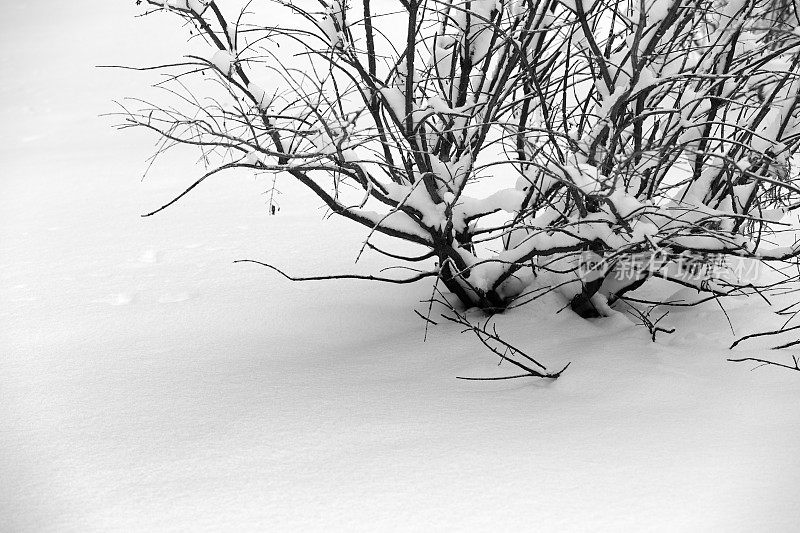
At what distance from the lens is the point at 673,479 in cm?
155

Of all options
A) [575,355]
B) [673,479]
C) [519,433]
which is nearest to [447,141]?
[575,355]

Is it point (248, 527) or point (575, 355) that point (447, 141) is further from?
point (248, 527)

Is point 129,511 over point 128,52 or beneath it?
beneath

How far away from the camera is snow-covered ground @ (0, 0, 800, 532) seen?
152cm

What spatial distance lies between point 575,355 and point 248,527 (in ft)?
3.67

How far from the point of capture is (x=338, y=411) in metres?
1.93

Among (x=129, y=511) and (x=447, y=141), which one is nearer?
(x=129, y=511)

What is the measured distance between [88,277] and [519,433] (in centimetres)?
212

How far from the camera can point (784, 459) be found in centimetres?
160

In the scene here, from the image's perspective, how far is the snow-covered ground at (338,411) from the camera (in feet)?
4.99

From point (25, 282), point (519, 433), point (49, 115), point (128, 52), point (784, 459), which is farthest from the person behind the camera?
point (128, 52)

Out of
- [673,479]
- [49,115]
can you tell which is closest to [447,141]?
[673,479]

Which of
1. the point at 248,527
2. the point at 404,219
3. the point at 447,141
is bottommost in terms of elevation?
the point at 248,527

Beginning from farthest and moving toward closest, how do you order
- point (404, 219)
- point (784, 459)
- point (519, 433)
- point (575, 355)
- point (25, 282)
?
point (25, 282) < point (404, 219) < point (575, 355) < point (519, 433) < point (784, 459)
